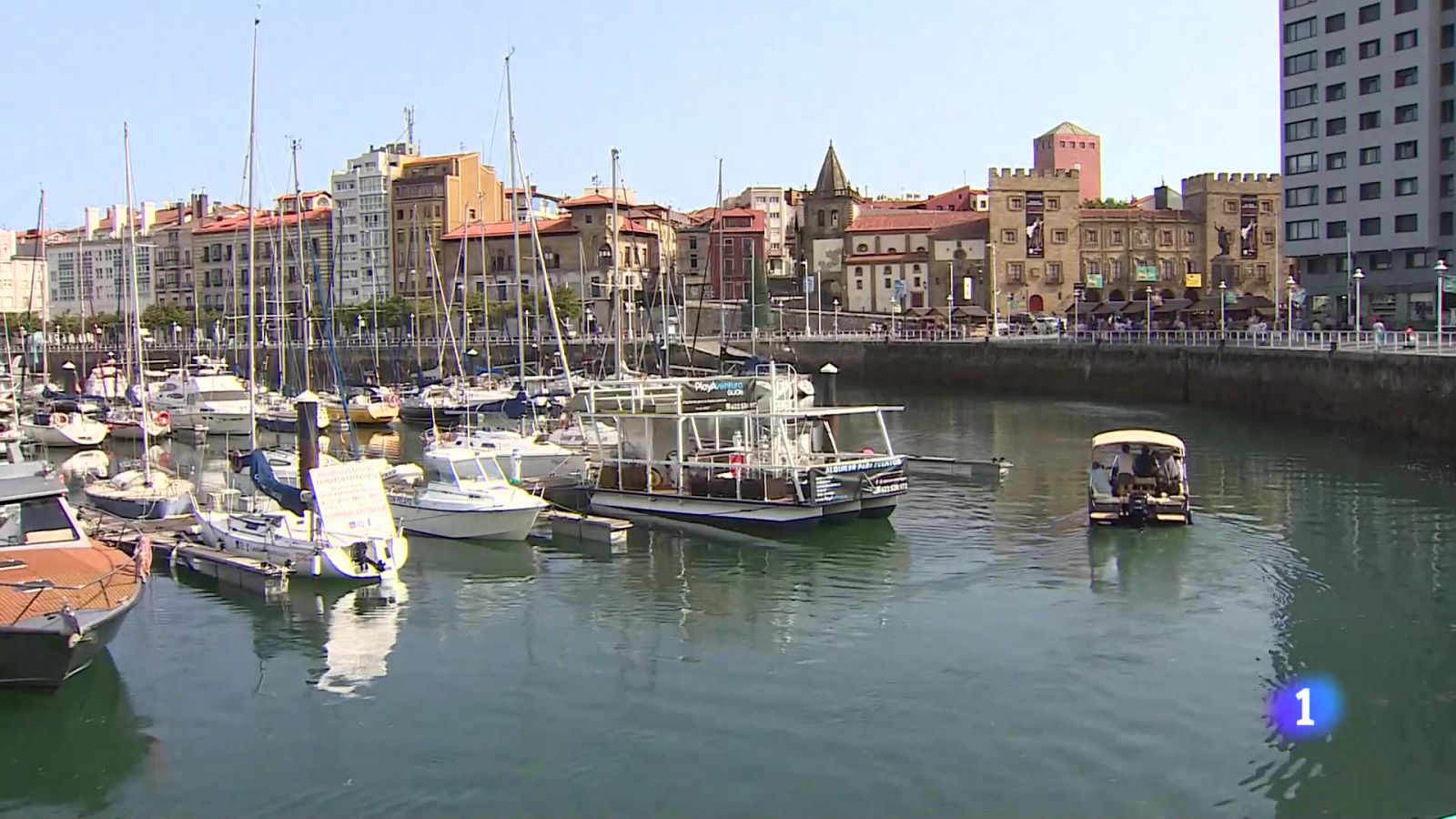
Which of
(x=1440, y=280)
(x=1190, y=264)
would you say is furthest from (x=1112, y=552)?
(x=1190, y=264)

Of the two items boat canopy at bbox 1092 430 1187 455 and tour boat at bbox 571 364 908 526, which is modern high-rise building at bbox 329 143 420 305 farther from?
boat canopy at bbox 1092 430 1187 455

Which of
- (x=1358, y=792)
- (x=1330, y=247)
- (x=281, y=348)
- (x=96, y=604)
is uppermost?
(x=1330, y=247)

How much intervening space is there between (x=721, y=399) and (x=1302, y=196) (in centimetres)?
6258

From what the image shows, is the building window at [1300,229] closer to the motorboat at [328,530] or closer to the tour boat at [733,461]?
the tour boat at [733,461]

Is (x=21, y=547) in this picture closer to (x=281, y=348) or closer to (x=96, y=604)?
(x=96, y=604)

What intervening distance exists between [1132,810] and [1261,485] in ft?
90.8

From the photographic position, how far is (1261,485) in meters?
42.2

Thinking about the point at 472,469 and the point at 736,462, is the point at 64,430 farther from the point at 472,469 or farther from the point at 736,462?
the point at 736,462

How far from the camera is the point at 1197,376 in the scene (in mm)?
73250

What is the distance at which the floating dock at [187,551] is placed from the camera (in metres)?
29.0

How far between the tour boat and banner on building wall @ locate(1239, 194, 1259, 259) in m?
100

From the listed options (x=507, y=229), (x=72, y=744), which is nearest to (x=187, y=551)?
(x=72, y=744)

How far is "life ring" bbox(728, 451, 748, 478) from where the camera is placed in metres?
35.5

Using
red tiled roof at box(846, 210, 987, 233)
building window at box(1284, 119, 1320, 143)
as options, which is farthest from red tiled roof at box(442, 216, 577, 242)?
building window at box(1284, 119, 1320, 143)
